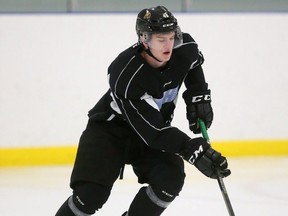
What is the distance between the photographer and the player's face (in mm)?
2922

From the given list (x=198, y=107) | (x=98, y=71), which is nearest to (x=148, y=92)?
(x=198, y=107)

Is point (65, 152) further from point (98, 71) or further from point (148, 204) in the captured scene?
point (148, 204)

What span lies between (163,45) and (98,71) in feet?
9.81

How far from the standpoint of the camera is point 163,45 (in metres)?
2.93

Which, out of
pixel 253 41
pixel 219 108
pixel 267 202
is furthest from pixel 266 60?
pixel 267 202

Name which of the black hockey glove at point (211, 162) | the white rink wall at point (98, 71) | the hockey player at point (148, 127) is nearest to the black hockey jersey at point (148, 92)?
the hockey player at point (148, 127)

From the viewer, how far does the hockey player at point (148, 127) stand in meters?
2.93

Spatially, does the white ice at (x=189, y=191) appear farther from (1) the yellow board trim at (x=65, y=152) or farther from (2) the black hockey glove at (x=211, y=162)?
(2) the black hockey glove at (x=211, y=162)

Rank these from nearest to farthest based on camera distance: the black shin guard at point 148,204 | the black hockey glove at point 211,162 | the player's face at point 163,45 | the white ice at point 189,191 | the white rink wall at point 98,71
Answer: the black hockey glove at point 211,162 < the player's face at point 163,45 < the black shin guard at point 148,204 < the white ice at point 189,191 < the white rink wall at point 98,71

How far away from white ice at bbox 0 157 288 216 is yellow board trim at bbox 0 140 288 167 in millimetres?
121

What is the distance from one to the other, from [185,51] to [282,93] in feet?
10.1

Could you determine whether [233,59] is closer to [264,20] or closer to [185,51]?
[264,20]

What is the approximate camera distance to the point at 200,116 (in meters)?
3.32

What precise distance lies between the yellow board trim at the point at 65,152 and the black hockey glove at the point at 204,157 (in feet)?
10.1
